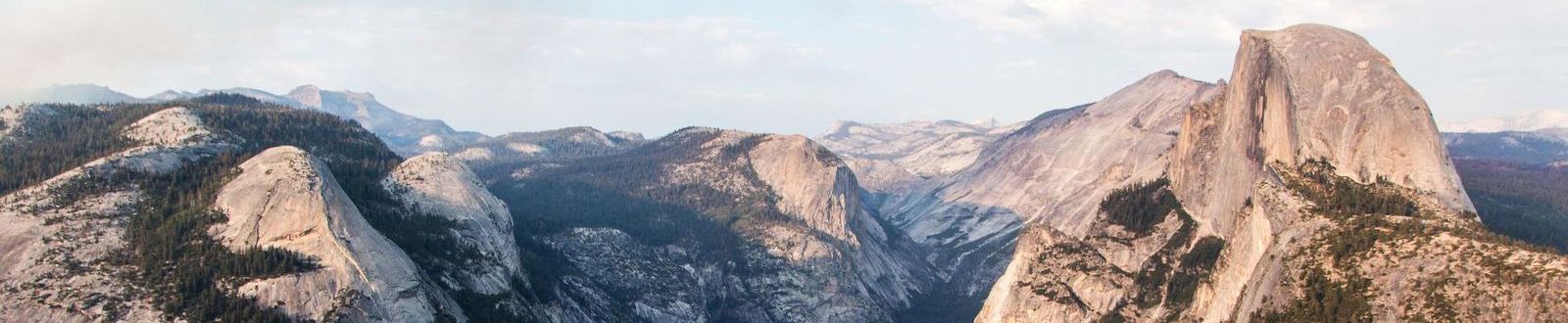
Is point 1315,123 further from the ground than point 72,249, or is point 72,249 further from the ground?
point 1315,123

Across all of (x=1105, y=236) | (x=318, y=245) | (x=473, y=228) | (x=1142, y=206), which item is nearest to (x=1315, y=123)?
(x=1142, y=206)

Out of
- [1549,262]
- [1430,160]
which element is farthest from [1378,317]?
[1430,160]

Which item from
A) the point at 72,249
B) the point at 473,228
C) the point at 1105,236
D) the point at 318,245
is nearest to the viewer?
the point at 72,249

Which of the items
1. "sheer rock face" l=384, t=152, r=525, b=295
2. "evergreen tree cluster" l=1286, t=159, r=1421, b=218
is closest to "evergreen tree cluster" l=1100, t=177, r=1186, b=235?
"evergreen tree cluster" l=1286, t=159, r=1421, b=218

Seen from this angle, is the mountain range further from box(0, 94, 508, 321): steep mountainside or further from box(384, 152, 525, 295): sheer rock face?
box(384, 152, 525, 295): sheer rock face

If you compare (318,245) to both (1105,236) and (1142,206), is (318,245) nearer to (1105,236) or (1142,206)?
(1105,236)

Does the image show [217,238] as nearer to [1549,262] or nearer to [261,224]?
[261,224]
